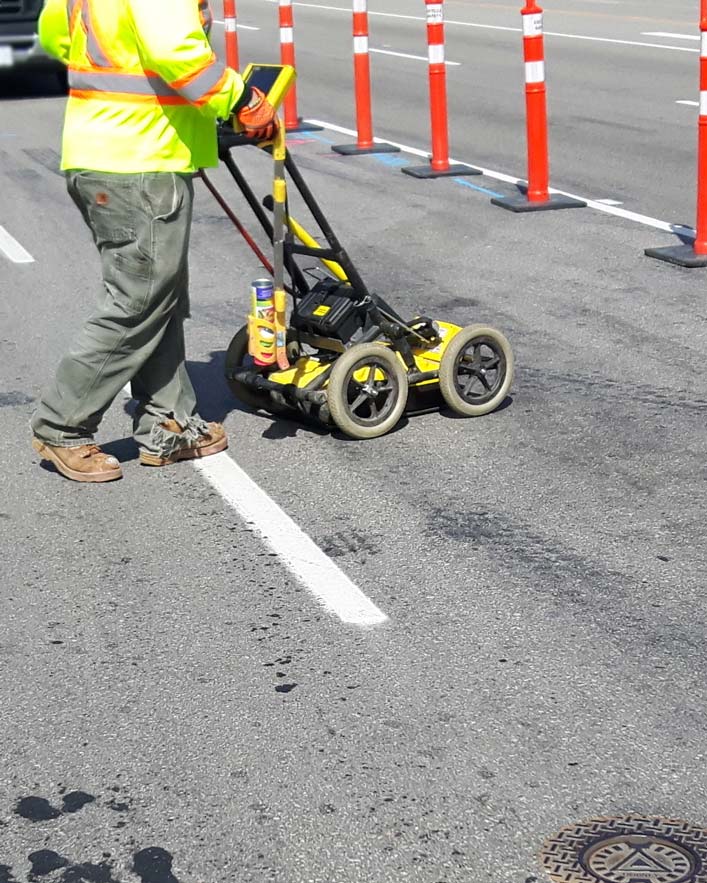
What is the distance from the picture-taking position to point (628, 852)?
3279 millimetres

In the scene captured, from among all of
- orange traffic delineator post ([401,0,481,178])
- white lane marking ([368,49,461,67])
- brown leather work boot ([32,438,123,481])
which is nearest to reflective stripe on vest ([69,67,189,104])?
brown leather work boot ([32,438,123,481])

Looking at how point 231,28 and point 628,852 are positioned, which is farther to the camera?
point 231,28

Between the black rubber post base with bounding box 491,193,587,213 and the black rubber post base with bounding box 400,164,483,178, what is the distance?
1.31 m

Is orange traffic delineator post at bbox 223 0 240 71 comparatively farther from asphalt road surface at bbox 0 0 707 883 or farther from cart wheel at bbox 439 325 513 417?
cart wheel at bbox 439 325 513 417

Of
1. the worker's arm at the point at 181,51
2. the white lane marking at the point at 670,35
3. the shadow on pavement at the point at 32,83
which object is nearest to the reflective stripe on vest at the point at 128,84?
the worker's arm at the point at 181,51

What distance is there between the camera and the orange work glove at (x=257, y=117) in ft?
17.3

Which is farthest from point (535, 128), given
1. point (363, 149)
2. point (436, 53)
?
point (363, 149)

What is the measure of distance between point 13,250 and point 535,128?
3.59 meters

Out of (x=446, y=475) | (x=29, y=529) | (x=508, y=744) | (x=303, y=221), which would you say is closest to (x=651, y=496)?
(x=446, y=475)

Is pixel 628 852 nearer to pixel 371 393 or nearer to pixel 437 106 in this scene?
pixel 371 393

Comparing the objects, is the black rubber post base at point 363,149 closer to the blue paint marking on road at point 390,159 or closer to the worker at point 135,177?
the blue paint marking on road at point 390,159

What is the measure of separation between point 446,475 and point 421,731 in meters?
1.95

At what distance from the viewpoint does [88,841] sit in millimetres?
3363

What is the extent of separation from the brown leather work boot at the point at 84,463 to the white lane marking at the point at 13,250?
4.18 m
